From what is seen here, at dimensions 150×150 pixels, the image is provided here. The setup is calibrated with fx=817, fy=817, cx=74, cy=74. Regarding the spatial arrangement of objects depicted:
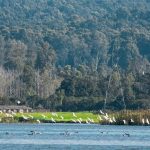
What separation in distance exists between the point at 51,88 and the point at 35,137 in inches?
3850

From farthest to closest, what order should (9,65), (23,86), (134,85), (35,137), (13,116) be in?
(9,65), (23,86), (134,85), (13,116), (35,137)

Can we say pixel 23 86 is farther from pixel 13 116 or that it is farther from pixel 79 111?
pixel 13 116

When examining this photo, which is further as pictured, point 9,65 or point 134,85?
point 9,65

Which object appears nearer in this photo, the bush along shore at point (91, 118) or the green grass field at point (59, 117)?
the bush along shore at point (91, 118)

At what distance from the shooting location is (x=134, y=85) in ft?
464

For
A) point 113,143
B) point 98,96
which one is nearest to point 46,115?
point 98,96

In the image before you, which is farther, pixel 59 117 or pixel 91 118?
pixel 59 117

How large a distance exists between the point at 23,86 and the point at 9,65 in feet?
91.6

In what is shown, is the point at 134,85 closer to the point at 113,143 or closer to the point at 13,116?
the point at 13,116

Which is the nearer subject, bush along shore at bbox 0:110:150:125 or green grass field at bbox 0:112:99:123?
bush along shore at bbox 0:110:150:125

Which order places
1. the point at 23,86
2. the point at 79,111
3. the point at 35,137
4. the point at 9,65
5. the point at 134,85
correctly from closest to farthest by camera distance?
the point at 35,137 < the point at 79,111 < the point at 134,85 < the point at 23,86 < the point at 9,65

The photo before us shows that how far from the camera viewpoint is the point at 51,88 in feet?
543

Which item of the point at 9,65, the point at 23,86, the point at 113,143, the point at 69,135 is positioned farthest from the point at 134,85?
the point at 113,143

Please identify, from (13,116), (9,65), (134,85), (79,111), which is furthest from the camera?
(9,65)
